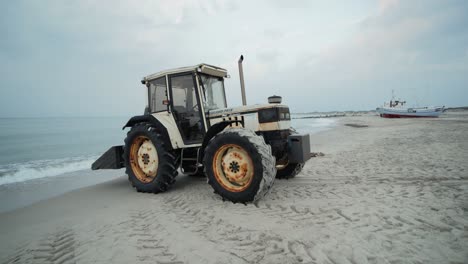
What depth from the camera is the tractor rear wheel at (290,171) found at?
5.30 metres

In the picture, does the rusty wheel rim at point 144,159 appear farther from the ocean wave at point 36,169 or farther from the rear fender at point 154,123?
the ocean wave at point 36,169

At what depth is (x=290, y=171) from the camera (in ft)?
17.6

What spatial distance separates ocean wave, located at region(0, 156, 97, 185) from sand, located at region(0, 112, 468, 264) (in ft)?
12.3

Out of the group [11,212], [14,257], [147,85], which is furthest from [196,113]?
[11,212]

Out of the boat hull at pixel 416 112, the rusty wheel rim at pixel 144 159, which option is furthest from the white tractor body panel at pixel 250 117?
the boat hull at pixel 416 112

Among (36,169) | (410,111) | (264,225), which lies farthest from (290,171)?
(410,111)

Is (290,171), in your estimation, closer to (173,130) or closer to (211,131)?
(211,131)

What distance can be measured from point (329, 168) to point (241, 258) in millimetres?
4993

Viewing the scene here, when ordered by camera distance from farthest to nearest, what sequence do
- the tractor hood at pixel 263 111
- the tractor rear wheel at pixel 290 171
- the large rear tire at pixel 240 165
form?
the tractor rear wheel at pixel 290 171
the tractor hood at pixel 263 111
the large rear tire at pixel 240 165

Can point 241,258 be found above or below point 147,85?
below

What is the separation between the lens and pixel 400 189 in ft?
14.6

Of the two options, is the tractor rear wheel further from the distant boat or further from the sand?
the distant boat

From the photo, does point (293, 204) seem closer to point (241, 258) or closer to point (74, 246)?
point (241, 258)

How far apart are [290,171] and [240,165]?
75.0 inches
